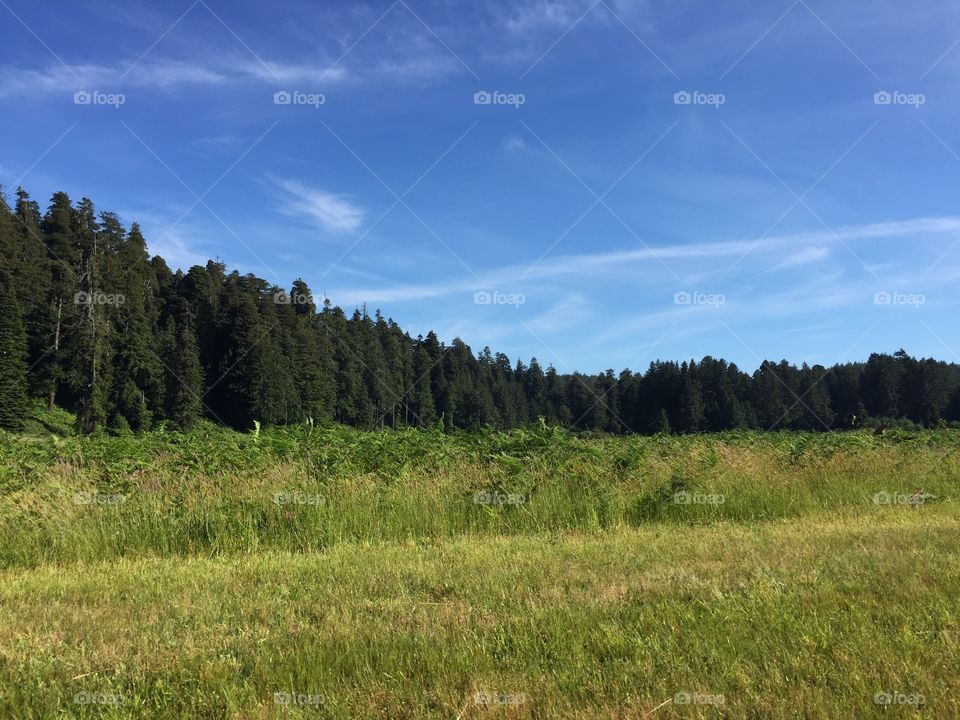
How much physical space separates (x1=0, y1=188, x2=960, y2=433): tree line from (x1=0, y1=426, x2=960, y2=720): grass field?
108ft

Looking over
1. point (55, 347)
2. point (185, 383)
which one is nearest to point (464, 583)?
point (185, 383)

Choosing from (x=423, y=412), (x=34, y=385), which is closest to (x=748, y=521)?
(x=34, y=385)

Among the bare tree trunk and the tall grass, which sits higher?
the bare tree trunk

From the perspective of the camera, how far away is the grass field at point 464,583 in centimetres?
354

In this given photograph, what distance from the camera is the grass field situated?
3537mm

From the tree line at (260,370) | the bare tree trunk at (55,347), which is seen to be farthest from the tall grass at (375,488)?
the bare tree trunk at (55,347)

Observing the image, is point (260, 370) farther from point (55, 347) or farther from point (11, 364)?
point (11, 364)

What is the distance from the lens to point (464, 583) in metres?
5.79

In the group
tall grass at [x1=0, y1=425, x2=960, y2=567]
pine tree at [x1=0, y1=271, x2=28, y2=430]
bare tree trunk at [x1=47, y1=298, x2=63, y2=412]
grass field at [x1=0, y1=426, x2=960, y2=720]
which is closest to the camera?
grass field at [x1=0, y1=426, x2=960, y2=720]

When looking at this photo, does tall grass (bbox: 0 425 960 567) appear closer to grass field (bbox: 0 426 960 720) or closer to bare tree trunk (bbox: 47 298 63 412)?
grass field (bbox: 0 426 960 720)

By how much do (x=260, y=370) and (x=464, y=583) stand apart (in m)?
77.6

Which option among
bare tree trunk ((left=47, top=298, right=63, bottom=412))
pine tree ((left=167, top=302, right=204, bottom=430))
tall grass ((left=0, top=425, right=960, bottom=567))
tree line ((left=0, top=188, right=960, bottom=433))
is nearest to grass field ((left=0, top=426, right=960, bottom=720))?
tall grass ((left=0, top=425, right=960, bottom=567))

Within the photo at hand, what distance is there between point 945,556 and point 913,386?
381 feet

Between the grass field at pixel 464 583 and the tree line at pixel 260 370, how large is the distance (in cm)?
3299
